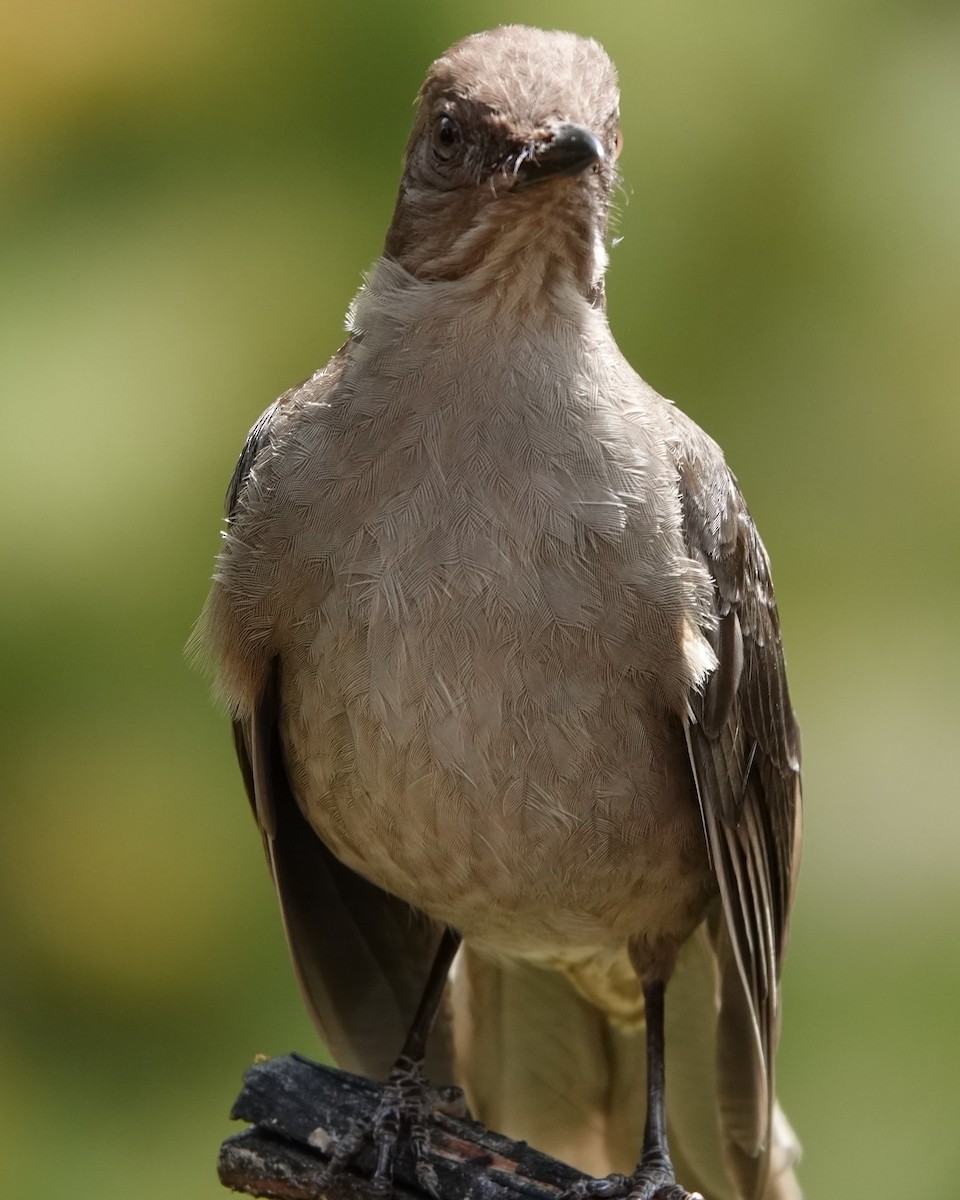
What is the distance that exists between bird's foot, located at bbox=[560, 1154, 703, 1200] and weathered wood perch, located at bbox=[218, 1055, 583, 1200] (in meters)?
0.03

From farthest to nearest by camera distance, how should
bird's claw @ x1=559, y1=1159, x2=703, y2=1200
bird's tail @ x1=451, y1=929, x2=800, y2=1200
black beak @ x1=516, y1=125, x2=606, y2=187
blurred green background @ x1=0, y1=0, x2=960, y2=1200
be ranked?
blurred green background @ x1=0, y1=0, x2=960, y2=1200 < bird's tail @ x1=451, y1=929, x2=800, y2=1200 < bird's claw @ x1=559, y1=1159, x2=703, y2=1200 < black beak @ x1=516, y1=125, x2=606, y2=187

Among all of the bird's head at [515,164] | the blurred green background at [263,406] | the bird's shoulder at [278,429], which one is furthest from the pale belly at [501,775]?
the blurred green background at [263,406]

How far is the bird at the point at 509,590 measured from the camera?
2.35m

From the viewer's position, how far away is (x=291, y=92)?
13.4 ft

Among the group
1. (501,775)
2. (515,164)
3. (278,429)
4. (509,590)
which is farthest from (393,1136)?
(515,164)

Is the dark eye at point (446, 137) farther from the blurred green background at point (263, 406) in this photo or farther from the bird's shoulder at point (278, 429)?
the blurred green background at point (263, 406)

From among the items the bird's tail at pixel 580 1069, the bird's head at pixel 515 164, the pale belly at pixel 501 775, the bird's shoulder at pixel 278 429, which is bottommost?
the bird's tail at pixel 580 1069

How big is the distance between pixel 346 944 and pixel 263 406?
5.04 feet

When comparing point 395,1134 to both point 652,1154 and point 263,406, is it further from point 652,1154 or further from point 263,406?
point 263,406

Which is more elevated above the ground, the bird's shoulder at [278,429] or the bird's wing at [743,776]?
the bird's shoulder at [278,429]

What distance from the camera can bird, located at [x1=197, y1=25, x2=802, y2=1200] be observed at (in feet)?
7.70

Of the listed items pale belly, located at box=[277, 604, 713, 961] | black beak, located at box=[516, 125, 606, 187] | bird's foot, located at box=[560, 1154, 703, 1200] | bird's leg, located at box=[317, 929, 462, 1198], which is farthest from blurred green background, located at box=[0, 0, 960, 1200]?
black beak, located at box=[516, 125, 606, 187]

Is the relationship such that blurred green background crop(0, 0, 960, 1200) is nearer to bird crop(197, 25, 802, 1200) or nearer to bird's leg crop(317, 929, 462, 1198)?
bird's leg crop(317, 929, 462, 1198)

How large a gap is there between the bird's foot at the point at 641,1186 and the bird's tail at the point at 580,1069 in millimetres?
371
